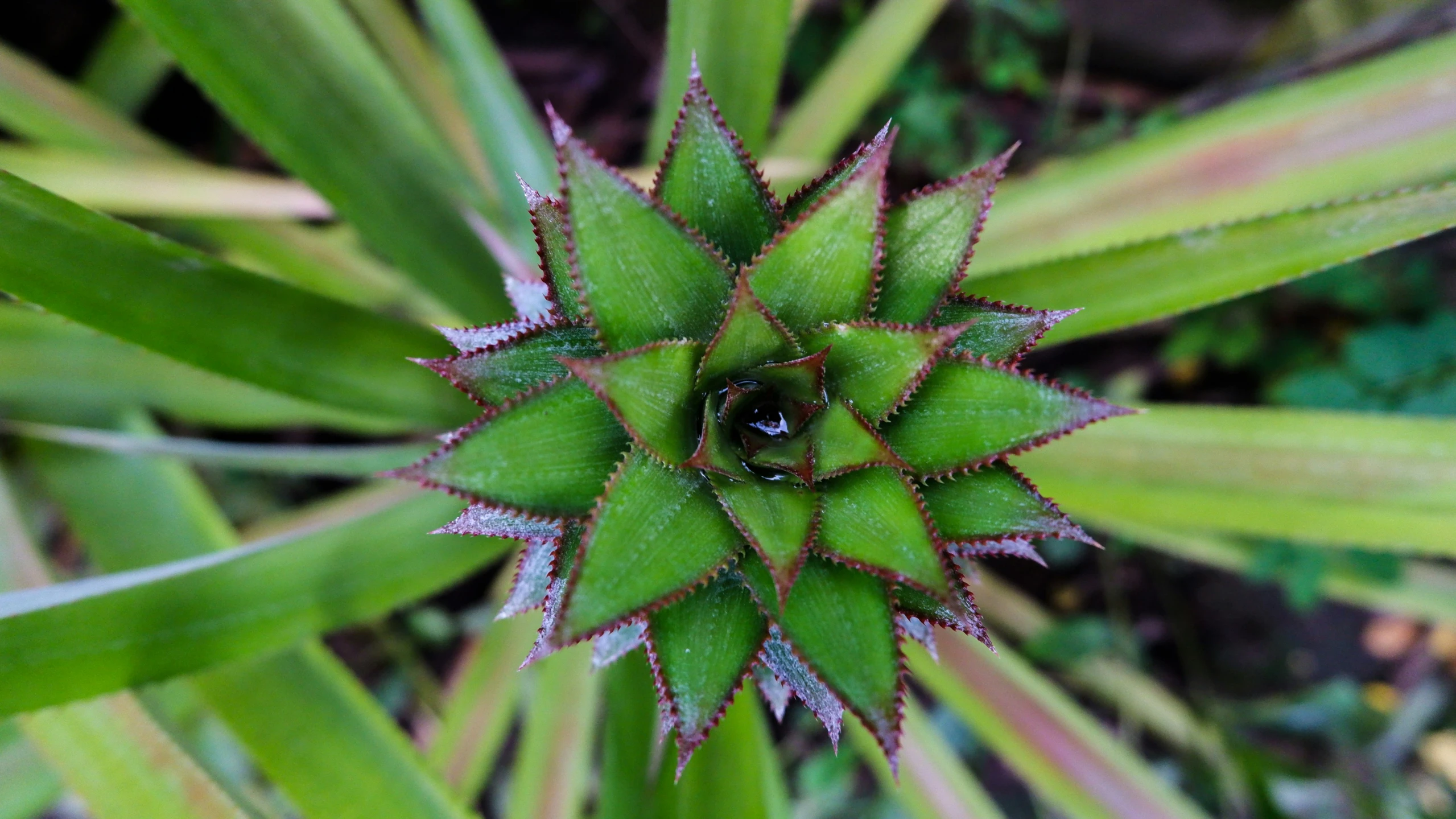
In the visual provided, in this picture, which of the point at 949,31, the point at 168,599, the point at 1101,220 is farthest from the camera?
the point at 949,31

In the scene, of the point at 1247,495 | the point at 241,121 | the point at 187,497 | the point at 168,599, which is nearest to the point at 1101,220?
the point at 1247,495

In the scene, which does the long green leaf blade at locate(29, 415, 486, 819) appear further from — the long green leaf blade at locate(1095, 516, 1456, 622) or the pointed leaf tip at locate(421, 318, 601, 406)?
the long green leaf blade at locate(1095, 516, 1456, 622)

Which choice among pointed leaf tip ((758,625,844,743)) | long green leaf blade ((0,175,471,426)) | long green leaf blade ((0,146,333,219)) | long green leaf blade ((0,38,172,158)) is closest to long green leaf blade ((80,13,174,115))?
long green leaf blade ((0,38,172,158))

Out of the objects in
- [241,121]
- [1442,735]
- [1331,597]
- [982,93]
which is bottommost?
[1442,735]

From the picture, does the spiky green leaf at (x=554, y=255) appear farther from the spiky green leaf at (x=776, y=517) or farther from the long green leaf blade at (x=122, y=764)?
the long green leaf blade at (x=122, y=764)

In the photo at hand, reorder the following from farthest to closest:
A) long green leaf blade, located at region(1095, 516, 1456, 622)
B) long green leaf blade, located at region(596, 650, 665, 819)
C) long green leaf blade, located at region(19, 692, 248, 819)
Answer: long green leaf blade, located at region(1095, 516, 1456, 622), long green leaf blade, located at region(596, 650, 665, 819), long green leaf blade, located at region(19, 692, 248, 819)

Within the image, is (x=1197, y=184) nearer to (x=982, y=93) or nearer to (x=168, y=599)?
(x=982, y=93)

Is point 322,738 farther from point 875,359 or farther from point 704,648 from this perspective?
point 875,359
